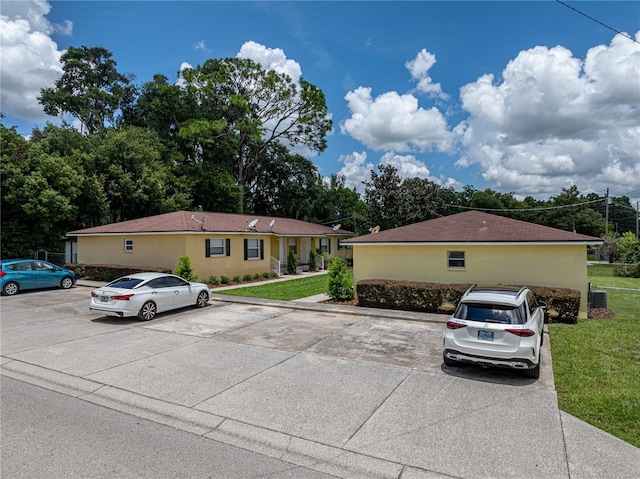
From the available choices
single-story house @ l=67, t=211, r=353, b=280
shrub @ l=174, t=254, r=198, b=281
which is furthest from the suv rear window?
single-story house @ l=67, t=211, r=353, b=280

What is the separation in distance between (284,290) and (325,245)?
1583 centimetres

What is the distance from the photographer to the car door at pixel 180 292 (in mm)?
13516

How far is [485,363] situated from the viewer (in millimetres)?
7039

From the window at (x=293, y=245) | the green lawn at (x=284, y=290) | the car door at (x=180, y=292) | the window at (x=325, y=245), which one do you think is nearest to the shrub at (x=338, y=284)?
the green lawn at (x=284, y=290)

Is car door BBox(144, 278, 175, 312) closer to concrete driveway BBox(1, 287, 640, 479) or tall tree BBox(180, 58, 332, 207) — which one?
concrete driveway BBox(1, 287, 640, 479)

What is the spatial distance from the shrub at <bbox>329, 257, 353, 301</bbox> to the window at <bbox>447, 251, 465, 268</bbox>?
4.20 m

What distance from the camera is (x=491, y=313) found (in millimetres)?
7297

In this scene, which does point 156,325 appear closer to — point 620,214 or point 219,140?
point 219,140

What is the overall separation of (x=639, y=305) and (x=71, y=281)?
83.7 feet

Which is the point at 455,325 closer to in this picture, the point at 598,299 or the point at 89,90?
the point at 598,299

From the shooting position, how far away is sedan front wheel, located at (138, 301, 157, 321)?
12.2 meters

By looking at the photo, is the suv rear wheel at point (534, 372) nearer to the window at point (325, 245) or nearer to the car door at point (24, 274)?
the car door at point (24, 274)

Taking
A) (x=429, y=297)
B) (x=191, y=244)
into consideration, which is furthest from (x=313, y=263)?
(x=429, y=297)

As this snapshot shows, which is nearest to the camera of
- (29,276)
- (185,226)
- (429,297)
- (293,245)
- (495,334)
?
(495,334)
